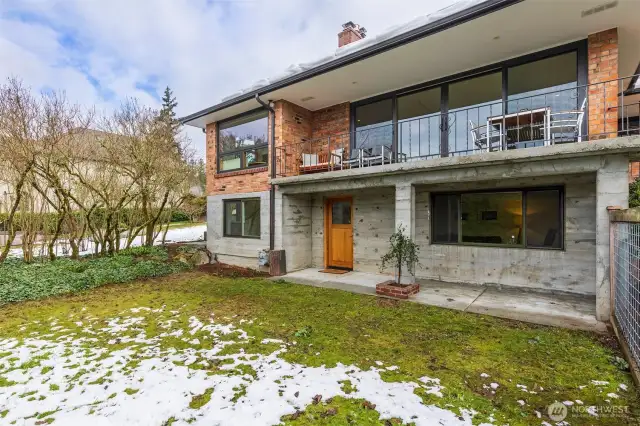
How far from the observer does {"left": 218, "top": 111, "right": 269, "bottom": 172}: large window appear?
30.0ft

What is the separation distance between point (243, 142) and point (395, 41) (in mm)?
5584

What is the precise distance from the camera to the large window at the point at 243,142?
916 centimetres

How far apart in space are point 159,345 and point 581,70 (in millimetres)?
8126

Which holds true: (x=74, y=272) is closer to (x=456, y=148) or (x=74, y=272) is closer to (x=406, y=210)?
(x=406, y=210)

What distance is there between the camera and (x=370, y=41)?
638 centimetres

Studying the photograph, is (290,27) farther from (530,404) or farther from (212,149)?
(530,404)

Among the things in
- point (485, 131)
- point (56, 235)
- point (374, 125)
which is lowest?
point (56, 235)

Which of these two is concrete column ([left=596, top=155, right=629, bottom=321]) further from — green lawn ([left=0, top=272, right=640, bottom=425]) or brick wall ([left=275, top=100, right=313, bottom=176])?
brick wall ([left=275, top=100, right=313, bottom=176])

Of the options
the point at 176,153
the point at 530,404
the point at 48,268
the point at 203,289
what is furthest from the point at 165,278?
the point at 530,404

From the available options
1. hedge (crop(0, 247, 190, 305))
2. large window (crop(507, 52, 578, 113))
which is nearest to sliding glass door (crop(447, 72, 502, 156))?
large window (crop(507, 52, 578, 113))

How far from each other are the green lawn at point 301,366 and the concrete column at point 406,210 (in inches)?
60.3

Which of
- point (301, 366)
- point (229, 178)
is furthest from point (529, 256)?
point (229, 178)

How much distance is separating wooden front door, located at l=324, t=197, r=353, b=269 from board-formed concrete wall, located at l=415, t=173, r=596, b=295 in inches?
75.7

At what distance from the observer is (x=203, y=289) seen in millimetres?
6695
